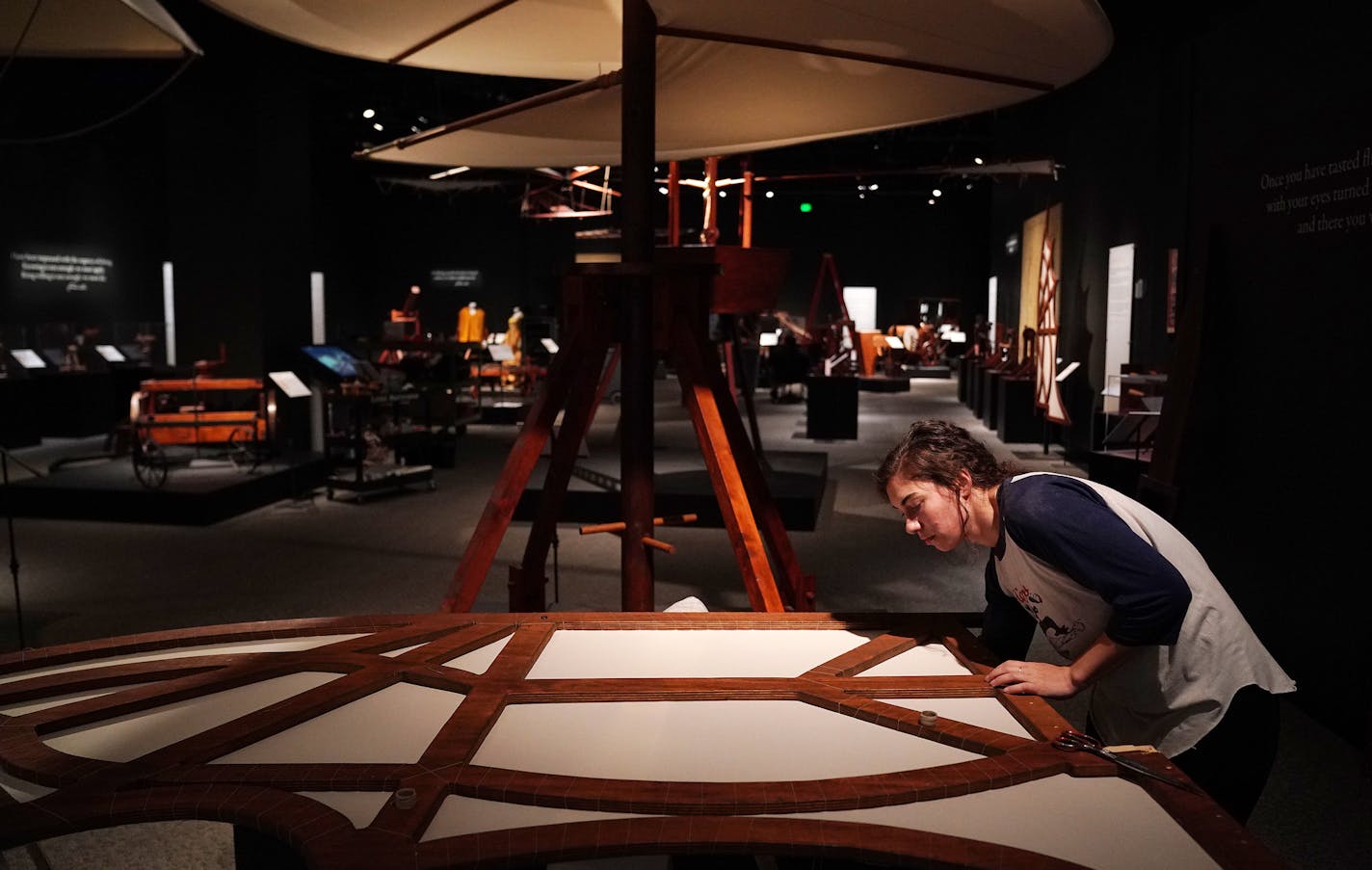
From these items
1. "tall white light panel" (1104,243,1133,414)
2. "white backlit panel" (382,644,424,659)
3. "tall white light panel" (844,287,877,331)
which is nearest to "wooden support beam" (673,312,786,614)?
"white backlit panel" (382,644,424,659)

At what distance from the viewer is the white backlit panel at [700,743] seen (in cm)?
143

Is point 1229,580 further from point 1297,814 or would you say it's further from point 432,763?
point 432,763

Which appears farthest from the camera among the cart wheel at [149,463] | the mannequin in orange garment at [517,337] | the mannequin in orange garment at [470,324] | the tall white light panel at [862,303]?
the tall white light panel at [862,303]

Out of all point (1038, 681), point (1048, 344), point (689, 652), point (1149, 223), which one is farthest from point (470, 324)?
point (1038, 681)

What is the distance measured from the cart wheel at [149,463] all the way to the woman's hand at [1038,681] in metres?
6.69

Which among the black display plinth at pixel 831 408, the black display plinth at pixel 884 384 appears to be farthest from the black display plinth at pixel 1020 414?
the black display plinth at pixel 884 384

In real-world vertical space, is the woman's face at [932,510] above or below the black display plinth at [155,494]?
above

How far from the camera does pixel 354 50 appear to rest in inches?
124

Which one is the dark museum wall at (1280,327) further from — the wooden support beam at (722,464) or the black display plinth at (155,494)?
the black display plinth at (155,494)

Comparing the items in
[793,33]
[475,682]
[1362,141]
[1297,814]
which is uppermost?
[793,33]

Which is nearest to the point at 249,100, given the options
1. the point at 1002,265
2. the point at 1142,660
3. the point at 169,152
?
the point at 169,152

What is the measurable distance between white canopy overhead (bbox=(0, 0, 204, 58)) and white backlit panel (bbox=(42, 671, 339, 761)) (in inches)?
78.7

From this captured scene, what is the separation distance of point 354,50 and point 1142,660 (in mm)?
2771

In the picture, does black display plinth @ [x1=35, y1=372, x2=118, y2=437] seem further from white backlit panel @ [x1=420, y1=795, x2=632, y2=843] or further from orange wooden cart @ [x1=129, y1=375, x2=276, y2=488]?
white backlit panel @ [x1=420, y1=795, x2=632, y2=843]
